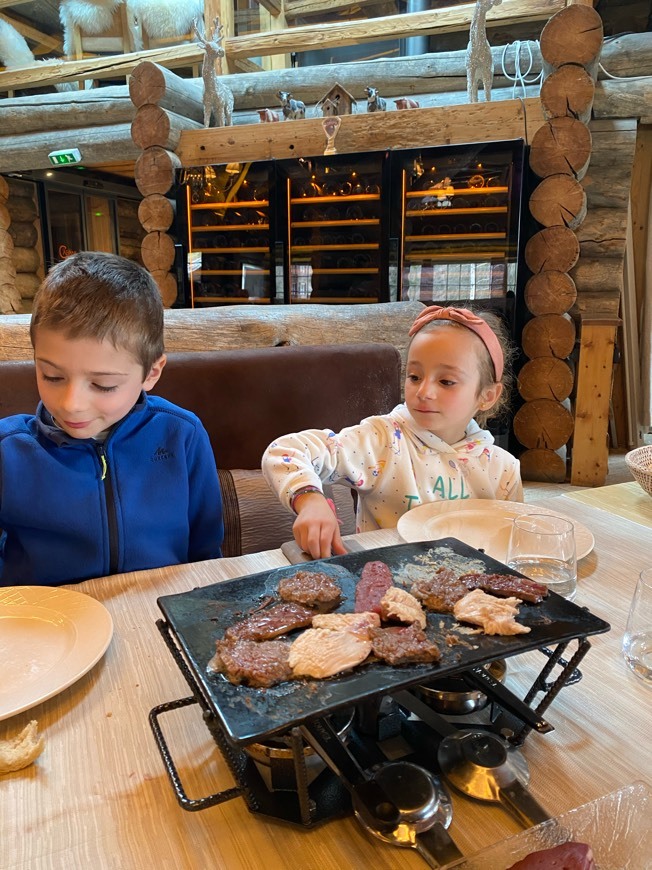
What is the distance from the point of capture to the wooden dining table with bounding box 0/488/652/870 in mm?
582

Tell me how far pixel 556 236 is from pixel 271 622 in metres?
4.09

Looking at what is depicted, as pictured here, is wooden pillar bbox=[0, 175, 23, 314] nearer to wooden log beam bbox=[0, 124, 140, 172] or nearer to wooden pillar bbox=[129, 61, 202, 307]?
wooden log beam bbox=[0, 124, 140, 172]

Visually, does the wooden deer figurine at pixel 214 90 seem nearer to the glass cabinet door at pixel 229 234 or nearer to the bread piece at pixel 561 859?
the glass cabinet door at pixel 229 234

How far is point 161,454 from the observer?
5.03 feet

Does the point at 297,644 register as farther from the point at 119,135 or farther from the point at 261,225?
the point at 119,135

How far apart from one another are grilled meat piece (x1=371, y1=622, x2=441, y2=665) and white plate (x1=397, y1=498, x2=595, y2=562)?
0.51 meters

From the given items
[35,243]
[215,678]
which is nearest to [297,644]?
[215,678]

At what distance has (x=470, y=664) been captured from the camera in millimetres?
635

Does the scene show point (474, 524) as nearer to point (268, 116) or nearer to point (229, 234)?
point (229, 234)

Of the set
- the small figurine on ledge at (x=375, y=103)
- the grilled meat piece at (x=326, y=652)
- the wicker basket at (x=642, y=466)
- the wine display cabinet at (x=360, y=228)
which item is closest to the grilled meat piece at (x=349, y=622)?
the grilled meat piece at (x=326, y=652)

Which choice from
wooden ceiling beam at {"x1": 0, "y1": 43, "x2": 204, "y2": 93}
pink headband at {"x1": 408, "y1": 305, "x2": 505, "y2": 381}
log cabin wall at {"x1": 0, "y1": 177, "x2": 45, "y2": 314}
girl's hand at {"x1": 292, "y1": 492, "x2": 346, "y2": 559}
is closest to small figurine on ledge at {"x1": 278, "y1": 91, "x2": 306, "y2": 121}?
wooden ceiling beam at {"x1": 0, "y1": 43, "x2": 204, "y2": 93}

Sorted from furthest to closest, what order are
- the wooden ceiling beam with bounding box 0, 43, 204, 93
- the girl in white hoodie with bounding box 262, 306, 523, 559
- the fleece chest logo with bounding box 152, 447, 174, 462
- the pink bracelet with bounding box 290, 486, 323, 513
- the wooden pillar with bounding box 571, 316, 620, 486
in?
the wooden ceiling beam with bounding box 0, 43, 204, 93 < the wooden pillar with bounding box 571, 316, 620, 486 < the girl in white hoodie with bounding box 262, 306, 523, 559 < the fleece chest logo with bounding box 152, 447, 174, 462 < the pink bracelet with bounding box 290, 486, 323, 513

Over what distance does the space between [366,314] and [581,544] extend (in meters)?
1.96

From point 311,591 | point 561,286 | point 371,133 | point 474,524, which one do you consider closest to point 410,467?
point 474,524
